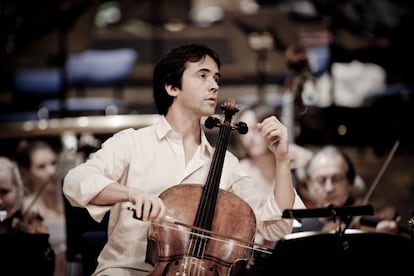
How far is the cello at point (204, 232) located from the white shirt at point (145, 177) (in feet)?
0.69

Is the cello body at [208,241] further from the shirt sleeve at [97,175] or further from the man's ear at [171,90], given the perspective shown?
the man's ear at [171,90]

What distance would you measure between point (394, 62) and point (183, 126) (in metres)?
3.31

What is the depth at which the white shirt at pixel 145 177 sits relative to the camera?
10.7 ft

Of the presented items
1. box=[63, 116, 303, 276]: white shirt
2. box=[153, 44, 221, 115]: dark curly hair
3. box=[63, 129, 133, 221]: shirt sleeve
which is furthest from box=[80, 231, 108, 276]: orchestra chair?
box=[153, 44, 221, 115]: dark curly hair

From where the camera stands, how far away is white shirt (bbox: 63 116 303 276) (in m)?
3.27

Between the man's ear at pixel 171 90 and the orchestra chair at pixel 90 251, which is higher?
the man's ear at pixel 171 90

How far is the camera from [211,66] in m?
3.45

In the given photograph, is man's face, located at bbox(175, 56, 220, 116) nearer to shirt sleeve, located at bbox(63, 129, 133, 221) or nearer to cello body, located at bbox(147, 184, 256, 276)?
shirt sleeve, located at bbox(63, 129, 133, 221)

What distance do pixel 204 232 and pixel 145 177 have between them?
0.40 meters

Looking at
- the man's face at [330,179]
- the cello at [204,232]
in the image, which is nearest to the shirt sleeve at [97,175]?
the cello at [204,232]

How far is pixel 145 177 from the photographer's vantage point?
3354 mm

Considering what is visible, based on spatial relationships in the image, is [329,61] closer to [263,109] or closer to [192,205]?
[263,109]

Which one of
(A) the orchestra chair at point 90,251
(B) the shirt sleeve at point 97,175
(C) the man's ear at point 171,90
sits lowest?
(A) the orchestra chair at point 90,251

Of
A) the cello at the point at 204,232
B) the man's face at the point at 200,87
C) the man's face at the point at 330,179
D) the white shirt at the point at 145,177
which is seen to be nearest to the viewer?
the cello at the point at 204,232
